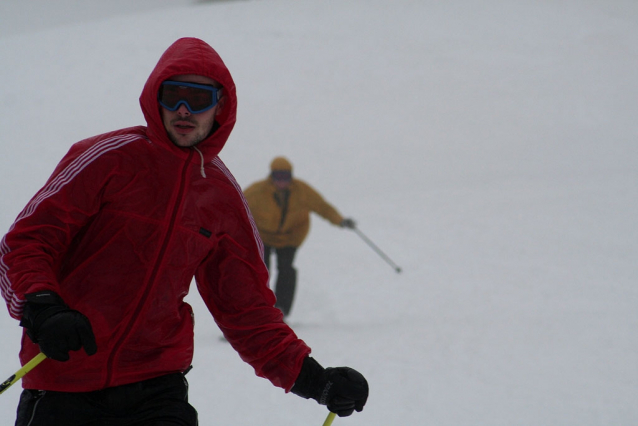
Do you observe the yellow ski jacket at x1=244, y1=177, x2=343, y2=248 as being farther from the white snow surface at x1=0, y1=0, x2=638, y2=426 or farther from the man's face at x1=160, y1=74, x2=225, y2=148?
the man's face at x1=160, y1=74, x2=225, y2=148

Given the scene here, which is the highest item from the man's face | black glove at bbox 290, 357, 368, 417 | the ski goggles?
the ski goggles

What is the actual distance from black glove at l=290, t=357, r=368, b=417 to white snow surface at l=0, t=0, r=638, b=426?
2.44 metres

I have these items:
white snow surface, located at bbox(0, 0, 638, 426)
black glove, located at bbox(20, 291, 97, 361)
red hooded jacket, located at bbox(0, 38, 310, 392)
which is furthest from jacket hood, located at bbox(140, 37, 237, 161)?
white snow surface, located at bbox(0, 0, 638, 426)

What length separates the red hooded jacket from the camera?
6.45 feet

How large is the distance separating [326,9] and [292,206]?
72.9ft

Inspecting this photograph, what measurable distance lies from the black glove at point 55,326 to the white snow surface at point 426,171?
2883 millimetres

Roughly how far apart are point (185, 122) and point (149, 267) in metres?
0.44

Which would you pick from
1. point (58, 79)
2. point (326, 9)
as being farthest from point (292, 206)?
point (326, 9)

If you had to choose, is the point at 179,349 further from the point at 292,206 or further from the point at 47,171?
the point at 47,171

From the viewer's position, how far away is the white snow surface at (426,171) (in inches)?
216

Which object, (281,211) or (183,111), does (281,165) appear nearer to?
(281,211)

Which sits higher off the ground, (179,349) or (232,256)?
(232,256)

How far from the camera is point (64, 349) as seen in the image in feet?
5.88

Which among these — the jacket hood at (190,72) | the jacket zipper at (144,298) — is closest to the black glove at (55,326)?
the jacket zipper at (144,298)
